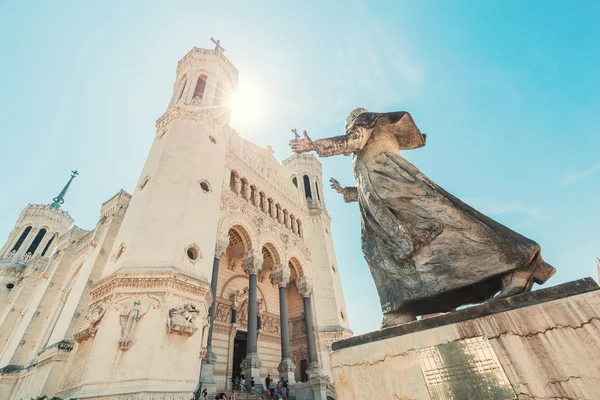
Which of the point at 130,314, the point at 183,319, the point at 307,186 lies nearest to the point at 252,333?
the point at 183,319

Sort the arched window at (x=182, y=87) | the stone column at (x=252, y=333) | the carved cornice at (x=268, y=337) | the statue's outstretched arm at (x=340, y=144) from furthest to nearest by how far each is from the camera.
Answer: the carved cornice at (x=268, y=337) → the arched window at (x=182, y=87) → the stone column at (x=252, y=333) → the statue's outstretched arm at (x=340, y=144)

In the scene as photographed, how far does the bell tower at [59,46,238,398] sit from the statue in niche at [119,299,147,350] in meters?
0.02

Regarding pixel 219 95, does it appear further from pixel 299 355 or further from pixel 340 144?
pixel 299 355

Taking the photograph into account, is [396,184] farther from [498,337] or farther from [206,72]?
[206,72]

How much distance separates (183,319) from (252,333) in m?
4.91

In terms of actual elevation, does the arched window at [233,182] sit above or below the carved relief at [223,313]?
above

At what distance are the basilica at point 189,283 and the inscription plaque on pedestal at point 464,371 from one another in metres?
7.28

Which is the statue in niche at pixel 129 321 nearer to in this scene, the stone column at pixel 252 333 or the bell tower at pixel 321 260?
the stone column at pixel 252 333

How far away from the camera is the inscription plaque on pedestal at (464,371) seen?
70.8 inches

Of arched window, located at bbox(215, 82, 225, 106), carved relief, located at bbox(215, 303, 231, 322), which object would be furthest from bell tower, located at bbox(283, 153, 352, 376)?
arched window, located at bbox(215, 82, 225, 106)

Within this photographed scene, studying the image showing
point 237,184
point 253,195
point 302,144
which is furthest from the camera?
point 253,195

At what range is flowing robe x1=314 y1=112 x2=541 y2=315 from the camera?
94.8 inches

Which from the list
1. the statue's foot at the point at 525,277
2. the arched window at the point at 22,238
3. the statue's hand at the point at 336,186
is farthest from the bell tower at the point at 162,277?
the arched window at the point at 22,238

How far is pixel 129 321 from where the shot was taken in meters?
7.36
